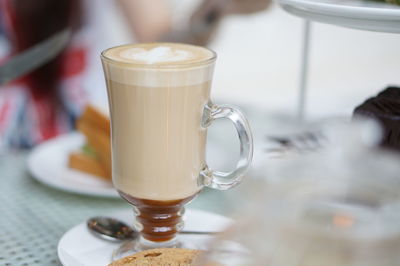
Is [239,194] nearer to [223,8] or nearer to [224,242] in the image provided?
[224,242]

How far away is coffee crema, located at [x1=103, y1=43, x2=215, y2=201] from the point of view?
516 millimetres

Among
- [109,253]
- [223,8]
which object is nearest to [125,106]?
[109,253]

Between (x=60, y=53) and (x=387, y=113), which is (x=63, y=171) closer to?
(x=60, y=53)

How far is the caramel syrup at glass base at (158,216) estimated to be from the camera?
556 mm

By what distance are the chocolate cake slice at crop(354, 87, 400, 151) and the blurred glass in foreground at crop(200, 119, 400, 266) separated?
13 cm

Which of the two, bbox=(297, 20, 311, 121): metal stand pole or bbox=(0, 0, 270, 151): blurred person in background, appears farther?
bbox=(0, 0, 270, 151): blurred person in background

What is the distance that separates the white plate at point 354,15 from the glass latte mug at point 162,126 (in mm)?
97

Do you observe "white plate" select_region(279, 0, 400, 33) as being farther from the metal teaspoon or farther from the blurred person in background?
the blurred person in background

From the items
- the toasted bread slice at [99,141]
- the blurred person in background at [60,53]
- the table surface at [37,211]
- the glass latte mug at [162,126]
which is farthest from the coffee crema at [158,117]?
the blurred person in background at [60,53]

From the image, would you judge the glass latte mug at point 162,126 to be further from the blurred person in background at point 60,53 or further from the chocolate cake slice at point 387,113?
the blurred person in background at point 60,53

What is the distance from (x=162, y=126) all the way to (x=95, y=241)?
0.47 feet

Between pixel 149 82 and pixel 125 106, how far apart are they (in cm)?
4

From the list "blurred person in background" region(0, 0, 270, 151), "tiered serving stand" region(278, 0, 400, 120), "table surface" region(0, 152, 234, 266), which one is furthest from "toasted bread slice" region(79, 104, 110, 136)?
"tiered serving stand" region(278, 0, 400, 120)

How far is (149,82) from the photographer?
511 mm
